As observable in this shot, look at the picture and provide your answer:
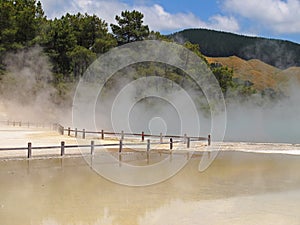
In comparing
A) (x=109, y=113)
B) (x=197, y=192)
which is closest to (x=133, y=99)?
(x=109, y=113)

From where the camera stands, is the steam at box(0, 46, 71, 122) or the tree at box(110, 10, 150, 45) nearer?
the steam at box(0, 46, 71, 122)

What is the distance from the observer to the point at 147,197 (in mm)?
13312

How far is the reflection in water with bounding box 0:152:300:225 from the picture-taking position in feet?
35.2

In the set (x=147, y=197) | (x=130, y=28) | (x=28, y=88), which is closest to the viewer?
(x=147, y=197)

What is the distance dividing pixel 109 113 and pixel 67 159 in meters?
37.2

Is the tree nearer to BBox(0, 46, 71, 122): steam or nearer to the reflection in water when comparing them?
BBox(0, 46, 71, 122): steam

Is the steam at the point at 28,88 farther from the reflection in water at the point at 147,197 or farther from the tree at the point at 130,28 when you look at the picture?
the reflection in water at the point at 147,197

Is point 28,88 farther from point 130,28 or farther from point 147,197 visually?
point 147,197

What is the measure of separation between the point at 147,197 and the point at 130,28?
53.9m

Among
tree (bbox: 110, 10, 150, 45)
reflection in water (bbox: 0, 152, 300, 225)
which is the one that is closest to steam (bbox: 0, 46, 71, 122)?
tree (bbox: 110, 10, 150, 45)

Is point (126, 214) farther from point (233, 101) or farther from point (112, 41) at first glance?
point (233, 101)

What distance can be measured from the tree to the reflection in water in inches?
1859

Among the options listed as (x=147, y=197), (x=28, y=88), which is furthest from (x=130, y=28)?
(x=147, y=197)

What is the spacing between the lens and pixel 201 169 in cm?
1964
